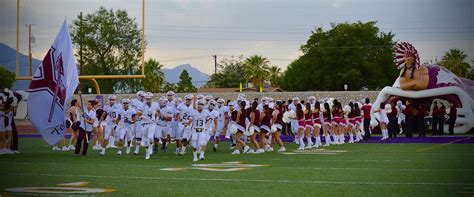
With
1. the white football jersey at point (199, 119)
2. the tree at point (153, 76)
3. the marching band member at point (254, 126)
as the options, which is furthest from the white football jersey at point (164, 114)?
the tree at point (153, 76)

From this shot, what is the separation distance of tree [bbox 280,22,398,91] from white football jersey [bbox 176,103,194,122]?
47.6 metres

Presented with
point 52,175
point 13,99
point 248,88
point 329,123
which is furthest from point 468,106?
point 248,88

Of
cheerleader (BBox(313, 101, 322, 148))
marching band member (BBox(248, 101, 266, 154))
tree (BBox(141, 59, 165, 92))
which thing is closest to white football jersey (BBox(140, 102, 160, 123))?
marching band member (BBox(248, 101, 266, 154))

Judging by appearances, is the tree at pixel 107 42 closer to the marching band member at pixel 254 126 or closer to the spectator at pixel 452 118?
the marching band member at pixel 254 126

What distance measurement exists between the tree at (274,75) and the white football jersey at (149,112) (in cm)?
6993

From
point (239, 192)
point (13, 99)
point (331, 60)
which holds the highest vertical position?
point (331, 60)

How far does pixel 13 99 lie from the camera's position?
750 inches

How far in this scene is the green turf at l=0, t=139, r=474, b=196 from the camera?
10.4 m

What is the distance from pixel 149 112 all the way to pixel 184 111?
102 centimetres

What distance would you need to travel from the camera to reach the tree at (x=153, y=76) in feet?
253

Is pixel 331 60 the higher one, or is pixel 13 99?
pixel 331 60

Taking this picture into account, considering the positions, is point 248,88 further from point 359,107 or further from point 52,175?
point 52,175

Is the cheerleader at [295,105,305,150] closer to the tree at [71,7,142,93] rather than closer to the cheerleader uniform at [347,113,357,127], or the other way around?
the cheerleader uniform at [347,113,357,127]

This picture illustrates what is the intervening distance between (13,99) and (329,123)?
10.1 m
